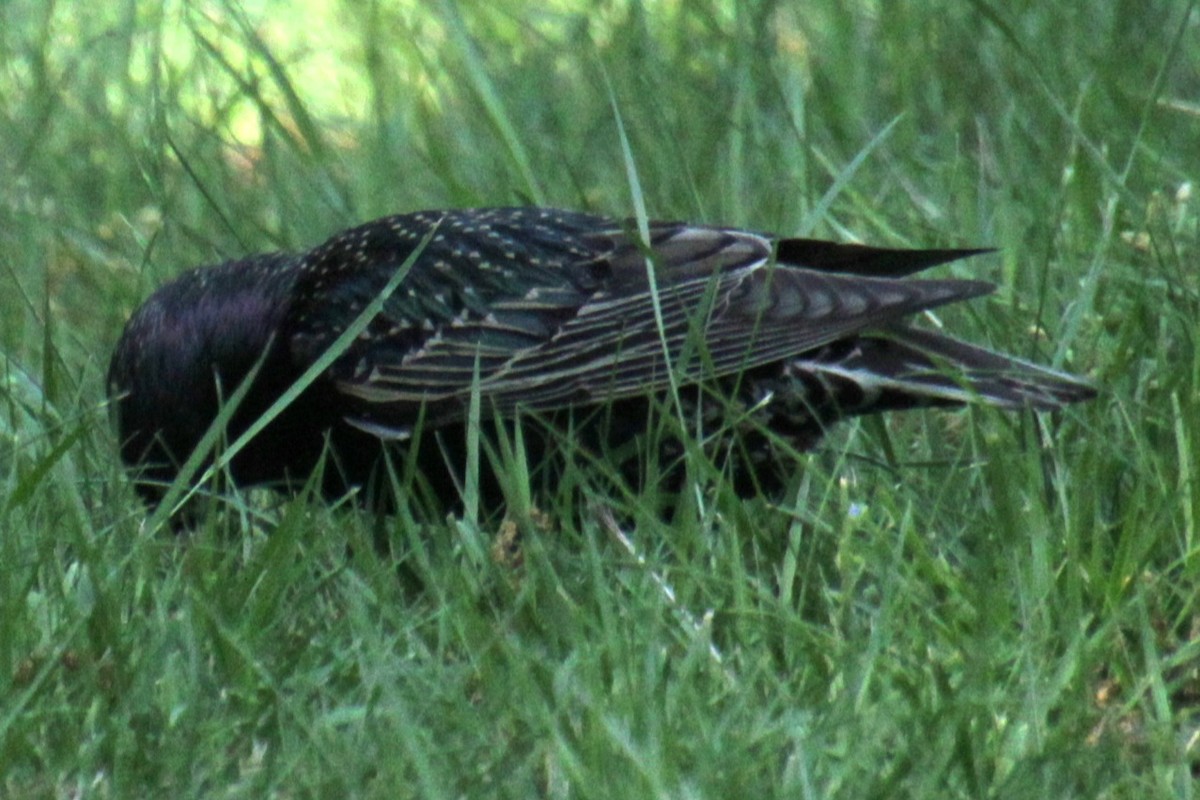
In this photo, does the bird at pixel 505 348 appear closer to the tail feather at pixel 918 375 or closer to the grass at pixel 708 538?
the tail feather at pixel 918 375

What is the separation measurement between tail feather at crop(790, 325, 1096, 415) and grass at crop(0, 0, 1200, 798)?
0.09m

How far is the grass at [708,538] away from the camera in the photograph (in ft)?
9.74

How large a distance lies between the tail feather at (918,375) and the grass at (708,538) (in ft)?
0.29

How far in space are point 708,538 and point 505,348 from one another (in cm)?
90

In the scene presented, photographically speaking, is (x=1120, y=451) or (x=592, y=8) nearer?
(x=1120, y=451)

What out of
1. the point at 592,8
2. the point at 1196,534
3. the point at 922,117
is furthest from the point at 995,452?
the point at 592,8

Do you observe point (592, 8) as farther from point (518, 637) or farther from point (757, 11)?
point (518, 637)

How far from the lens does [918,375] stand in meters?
4.23

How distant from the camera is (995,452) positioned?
11.7ft

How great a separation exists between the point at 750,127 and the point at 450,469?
184cm

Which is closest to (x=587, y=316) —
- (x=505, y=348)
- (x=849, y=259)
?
(x=505, y=348)

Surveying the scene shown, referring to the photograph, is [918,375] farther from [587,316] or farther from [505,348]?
[505,348]

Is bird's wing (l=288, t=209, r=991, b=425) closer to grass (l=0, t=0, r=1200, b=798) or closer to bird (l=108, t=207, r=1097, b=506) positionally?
bird (l=108, t=207, r=1097, b=506)

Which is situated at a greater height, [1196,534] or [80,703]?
[80,703]
